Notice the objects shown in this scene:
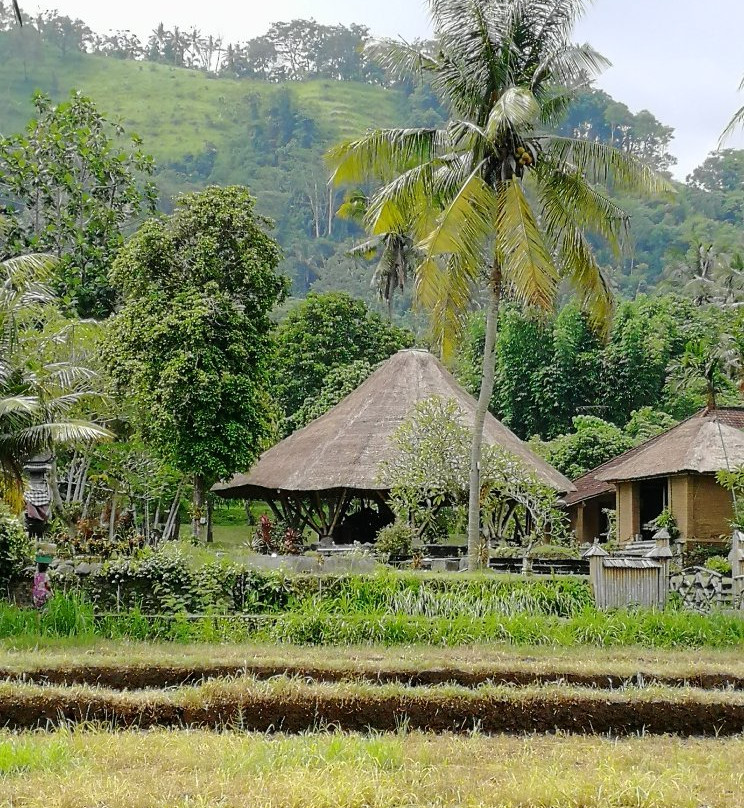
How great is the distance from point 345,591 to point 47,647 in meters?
3.96

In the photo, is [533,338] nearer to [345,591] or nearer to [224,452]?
[224,452]

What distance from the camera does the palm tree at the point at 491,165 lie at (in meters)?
17.9

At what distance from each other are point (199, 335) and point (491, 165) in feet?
31.0

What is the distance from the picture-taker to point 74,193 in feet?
114

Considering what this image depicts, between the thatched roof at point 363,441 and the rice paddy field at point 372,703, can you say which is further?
the thatched roof at point 363,441

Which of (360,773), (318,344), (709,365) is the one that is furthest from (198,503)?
(360,773)

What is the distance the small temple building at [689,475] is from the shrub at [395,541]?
8085 millimetres

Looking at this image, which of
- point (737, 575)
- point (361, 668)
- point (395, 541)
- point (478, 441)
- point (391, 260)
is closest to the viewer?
point (361, 668)

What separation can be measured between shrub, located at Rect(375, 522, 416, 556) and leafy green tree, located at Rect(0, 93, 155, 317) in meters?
17.3

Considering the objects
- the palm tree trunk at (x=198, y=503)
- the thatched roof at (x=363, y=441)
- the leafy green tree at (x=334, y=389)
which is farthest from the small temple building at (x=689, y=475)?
the leafy green tree at (x=334, y=389)

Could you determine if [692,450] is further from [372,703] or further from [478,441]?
[372,703]

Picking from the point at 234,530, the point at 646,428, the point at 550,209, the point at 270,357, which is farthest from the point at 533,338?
the point at 550,209

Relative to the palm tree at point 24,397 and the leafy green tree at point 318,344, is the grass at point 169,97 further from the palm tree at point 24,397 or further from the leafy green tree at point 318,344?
the palm tree at point 24,397

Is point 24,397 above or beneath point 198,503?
above
